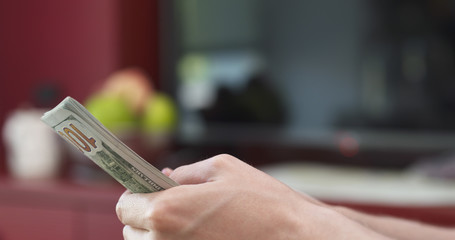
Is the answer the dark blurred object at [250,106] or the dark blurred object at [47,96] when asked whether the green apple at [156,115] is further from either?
the dark blurred object at [250,106]

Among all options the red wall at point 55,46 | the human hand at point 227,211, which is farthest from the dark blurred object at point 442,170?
the red wall at point 55,46

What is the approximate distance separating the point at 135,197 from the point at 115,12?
183 centimetres

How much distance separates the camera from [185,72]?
2.01m

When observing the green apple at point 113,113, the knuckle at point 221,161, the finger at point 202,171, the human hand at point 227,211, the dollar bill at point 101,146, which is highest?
the dollar bill at point 101,146

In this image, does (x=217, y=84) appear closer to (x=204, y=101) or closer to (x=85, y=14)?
(x=204, y=101)

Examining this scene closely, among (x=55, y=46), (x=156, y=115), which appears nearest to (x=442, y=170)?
(x=156, y=115)

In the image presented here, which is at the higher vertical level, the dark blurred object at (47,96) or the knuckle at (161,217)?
the knuckle at (161,217)

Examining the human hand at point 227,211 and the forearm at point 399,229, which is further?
the forearm at point 399,229

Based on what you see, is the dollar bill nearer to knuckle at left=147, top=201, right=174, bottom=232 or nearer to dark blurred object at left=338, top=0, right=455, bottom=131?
knuckle at left=147, top=201, right=174, bottom=232

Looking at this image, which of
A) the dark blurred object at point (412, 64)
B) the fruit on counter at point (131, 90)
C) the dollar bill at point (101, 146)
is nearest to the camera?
the dollar bill at point (101, 146)

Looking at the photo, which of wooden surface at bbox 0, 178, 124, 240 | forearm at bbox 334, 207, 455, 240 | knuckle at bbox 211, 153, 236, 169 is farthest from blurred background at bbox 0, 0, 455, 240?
knuckle at bbox 211, 153, 236, 169

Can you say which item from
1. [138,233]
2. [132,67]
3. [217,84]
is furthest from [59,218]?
[132,67]

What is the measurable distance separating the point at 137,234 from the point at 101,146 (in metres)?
0.07

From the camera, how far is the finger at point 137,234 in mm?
375
